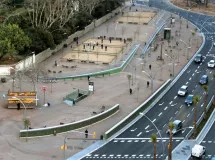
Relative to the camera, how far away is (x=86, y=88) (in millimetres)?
100062

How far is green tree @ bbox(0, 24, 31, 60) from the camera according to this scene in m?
105

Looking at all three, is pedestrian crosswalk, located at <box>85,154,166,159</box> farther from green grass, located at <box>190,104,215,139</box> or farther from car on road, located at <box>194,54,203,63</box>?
car on road, located at <box>194,54,203,63</box>

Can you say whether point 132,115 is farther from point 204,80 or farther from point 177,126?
A: point 204,80

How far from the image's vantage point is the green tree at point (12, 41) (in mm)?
104562

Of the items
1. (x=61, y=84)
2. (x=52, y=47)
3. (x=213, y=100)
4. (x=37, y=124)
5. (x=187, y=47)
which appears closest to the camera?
(x=37, y=124)

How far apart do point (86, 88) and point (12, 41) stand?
20.6 m

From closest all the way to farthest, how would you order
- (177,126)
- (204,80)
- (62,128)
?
(62,128) < (177,126) < (204,80)

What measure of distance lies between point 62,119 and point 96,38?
62679mm

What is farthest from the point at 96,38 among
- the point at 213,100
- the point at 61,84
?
the point at 213,100

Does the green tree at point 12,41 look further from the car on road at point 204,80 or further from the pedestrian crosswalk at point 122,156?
Result: the pedestrian crosswalk at point 122,156

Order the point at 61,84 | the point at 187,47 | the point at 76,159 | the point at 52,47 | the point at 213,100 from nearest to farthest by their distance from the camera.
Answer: the point at 76,159
the point at 213,100
the point at 61,84
the point at 52,47
the point at 187,47

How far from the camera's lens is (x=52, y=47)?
12062 centimetres

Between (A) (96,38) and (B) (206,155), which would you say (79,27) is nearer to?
(A) (96,38)

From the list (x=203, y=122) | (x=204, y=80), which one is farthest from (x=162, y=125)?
(x=204, y=80)
